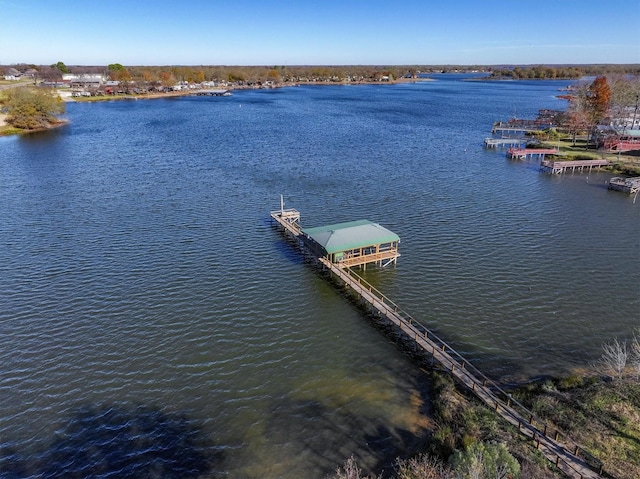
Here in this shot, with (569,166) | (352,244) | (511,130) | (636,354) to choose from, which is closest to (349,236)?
(352,244)

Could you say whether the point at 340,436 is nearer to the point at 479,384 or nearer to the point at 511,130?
the point at 479,384

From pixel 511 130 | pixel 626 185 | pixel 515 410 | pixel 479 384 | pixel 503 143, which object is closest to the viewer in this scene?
pixel 515 410

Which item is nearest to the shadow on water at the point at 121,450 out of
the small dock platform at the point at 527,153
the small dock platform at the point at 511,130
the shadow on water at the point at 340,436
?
the shadow on water at the point at 340,436

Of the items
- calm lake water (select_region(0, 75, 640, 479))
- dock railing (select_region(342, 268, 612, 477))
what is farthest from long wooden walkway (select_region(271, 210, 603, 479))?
calm lake water (select_region(0, 75, 640, 479))

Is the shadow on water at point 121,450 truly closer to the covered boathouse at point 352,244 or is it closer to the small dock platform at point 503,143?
the covered boathouse at point 352,244

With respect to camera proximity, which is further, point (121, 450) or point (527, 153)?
point (527, 153)

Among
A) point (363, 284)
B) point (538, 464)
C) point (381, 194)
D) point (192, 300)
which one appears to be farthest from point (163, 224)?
point (538, 464)
